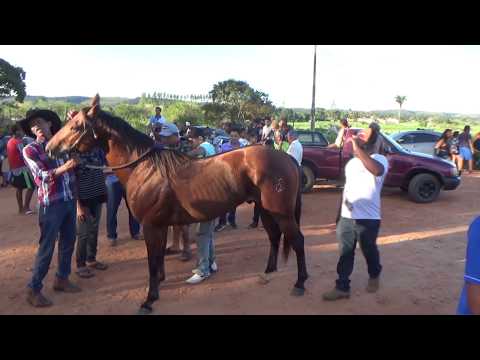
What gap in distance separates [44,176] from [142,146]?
1.04 meters

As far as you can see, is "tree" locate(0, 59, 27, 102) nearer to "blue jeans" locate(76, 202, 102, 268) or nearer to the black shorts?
the black shorts

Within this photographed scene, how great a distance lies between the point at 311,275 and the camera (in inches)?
186

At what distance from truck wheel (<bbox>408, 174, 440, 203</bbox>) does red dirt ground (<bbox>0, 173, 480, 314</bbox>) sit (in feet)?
5.15

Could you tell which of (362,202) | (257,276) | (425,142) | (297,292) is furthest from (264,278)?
(425,142)

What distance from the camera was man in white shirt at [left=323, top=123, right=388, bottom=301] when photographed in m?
3.68

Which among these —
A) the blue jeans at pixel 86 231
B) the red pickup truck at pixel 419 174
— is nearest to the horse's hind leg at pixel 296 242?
the blue jeans at pixel 86 231

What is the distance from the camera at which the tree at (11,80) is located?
2103 cm

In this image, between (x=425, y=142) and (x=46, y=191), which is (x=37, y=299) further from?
(x=425, y=142)

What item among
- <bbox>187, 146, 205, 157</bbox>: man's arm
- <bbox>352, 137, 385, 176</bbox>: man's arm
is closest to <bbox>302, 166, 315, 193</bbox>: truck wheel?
<bbox>187, 146, 205, 157</bbox>: man's arm

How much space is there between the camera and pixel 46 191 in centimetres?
369

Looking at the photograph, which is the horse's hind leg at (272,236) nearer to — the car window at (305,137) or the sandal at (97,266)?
the sandal at (97,266)

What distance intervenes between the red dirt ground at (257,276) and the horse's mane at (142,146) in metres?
1.54

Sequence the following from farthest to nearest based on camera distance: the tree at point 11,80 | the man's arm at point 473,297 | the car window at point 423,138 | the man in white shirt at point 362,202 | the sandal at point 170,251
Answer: the tree at point 11,80 → the car window at point 423,138 → the sandal at point 170,251 → the man in white shirt at point 362,202 → the man's arm at point 473,297

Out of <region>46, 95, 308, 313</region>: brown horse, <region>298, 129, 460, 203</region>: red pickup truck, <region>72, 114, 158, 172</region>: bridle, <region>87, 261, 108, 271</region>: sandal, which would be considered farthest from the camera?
<region>298, 129, 460, 203</region>: red pickup truck
